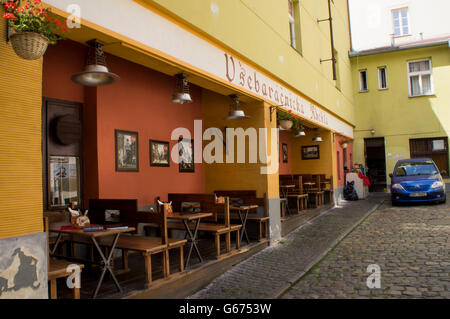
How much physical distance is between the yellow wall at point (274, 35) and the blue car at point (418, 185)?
362 centimetres

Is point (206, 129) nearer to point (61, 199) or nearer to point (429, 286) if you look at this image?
point (61, 199)

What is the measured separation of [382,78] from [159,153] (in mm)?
16115

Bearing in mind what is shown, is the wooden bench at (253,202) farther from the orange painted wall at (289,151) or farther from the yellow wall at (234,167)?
the orange painted wall at (289,151)

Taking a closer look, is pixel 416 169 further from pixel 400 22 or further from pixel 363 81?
pixel 400 22

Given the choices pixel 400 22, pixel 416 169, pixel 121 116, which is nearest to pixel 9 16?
pixel 121 116

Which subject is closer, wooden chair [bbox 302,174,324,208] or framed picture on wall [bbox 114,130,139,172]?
framed picture on wall [bbox 114,130,139,172]

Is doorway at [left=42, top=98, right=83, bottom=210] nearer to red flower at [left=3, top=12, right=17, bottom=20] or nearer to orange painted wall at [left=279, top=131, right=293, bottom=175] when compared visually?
red flower at [left=3, top=12, right=17, bottom=20]

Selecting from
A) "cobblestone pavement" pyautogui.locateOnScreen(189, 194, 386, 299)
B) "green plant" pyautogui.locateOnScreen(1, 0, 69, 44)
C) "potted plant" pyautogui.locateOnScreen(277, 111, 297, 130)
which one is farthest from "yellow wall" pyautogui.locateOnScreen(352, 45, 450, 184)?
"green plant" pyautogui.locateOnScreen(1, 0, 69, 44)

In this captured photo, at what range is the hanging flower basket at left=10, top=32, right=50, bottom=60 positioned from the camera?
284 centimetres

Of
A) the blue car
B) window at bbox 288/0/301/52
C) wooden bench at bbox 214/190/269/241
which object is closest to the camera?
wooden bench at bbox 214/190/269/241

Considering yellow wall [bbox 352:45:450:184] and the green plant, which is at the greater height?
yellow wall [bbox 352:45:450:184]

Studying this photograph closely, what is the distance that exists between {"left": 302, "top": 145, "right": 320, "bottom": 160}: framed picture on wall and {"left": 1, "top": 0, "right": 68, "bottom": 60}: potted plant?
40.0ft

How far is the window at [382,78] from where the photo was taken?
19.2m
